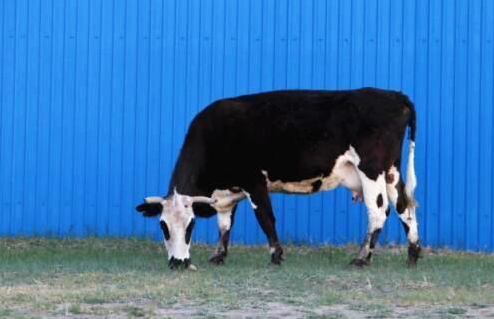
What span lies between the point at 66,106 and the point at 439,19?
507cm

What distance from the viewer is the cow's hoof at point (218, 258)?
13891mm

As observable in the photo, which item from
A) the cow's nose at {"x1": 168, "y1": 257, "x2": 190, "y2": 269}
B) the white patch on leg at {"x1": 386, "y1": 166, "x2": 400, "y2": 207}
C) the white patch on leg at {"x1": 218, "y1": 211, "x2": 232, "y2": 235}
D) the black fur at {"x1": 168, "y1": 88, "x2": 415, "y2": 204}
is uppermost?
the black fur at {"x1": 168, "y1": 88, "x2": 415, "y2": 204}

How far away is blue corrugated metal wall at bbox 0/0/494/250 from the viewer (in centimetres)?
1611

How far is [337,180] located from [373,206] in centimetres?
55

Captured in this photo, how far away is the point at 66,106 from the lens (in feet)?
54.2

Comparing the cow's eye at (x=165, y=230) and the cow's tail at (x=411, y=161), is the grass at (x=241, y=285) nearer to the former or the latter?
the cow's eye at (x=165, y=230)

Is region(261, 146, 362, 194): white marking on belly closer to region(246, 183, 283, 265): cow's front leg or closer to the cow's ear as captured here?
region(246, 183, 283, 265): cow's front leg

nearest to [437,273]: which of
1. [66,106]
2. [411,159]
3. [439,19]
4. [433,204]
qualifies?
[411,159]

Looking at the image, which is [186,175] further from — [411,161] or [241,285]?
[241,285]

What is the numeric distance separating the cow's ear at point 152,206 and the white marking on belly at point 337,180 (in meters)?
1.26

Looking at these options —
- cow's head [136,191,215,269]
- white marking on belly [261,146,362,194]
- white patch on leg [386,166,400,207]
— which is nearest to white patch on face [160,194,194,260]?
cow's head [136,191,215,269]

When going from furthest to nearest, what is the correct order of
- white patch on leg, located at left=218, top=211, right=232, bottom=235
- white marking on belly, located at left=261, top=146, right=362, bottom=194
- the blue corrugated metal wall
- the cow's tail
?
the blue corrugated metal wall → white patch on leg, located at left=218, top=211, right=232, bottom=235 → the cow's tail → white marking on belly, located at left=261, top=146, right=362, bottom=194

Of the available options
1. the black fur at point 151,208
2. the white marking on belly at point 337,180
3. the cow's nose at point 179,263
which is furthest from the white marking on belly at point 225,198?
the cow's nose at point 179,263

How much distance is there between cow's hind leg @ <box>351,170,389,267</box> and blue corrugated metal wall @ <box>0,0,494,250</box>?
246cm
